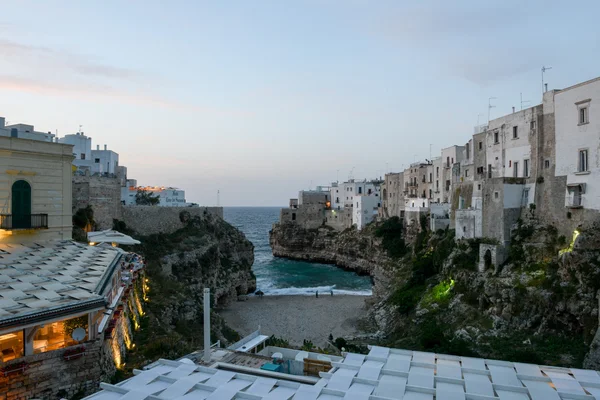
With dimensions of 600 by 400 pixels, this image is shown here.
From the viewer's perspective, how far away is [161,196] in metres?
74.4

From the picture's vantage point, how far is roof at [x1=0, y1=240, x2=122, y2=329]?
9.36 meters

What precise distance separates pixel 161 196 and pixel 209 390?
7024 cm

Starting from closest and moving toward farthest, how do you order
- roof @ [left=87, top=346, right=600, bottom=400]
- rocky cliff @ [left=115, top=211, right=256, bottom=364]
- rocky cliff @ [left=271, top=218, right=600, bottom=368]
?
roof @ [left=87, top=346, right=600, bottom=400] → rocky cliff @ [left=115, top=211, right=256, bottom=364] → rocky cliff @ [left=271, top=218, right=600, bottom=368]

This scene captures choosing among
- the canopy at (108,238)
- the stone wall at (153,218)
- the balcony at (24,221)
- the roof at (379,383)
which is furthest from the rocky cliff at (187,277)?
the balcony at (24,221)

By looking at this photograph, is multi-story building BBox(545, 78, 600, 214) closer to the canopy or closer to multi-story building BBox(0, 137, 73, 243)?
the canopy

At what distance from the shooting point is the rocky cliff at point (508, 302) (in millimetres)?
18906

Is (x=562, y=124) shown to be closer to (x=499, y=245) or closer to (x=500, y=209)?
(x=500, y=209)

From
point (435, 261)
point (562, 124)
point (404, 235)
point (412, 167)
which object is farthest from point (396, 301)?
point (412, 167)

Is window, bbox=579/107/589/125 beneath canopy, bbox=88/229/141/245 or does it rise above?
above

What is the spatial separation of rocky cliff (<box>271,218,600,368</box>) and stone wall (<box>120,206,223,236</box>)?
816 inches

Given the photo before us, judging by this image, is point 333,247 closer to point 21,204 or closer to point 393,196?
point 393,196

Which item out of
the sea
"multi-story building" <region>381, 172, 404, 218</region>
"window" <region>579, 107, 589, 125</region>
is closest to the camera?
"window" <region>579, 107, 589, 125</region>

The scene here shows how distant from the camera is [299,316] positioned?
3394cm

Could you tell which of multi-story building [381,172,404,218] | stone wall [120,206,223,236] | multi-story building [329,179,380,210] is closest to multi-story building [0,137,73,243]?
stone wall [120,206,223,236]
